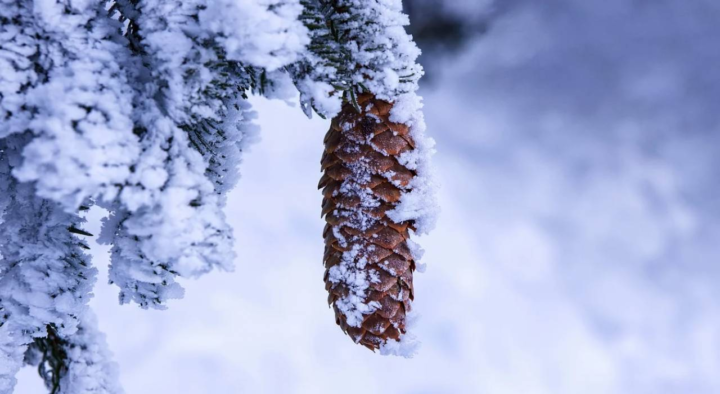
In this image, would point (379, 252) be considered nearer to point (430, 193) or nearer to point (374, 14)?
point (430, 193)

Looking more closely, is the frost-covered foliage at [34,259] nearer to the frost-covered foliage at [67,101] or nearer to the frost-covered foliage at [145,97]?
the frost-covered foliage at [145,97]

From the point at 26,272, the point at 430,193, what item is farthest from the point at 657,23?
the point at 26,272

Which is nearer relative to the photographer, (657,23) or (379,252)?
(379,252)

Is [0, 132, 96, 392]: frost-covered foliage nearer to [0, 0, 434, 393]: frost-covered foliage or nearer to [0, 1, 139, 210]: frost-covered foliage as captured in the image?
[0, 0, 434, 393]: frost-covered foliage

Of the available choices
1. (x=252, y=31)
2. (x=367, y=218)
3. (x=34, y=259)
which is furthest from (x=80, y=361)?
(x=252, y=31)

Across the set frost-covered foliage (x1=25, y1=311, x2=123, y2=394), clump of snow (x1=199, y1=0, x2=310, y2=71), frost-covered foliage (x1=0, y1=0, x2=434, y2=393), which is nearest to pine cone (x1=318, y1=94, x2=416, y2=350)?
frost-covered foliage (x1=0, y1=0, x2=434, y2=393)

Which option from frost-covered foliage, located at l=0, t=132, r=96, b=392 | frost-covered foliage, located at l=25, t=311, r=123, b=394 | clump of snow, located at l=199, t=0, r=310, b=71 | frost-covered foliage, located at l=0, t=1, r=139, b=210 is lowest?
frost-covered foliage, located at l=25, t=311, r=123, b=394

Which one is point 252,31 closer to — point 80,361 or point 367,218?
point 367,218
